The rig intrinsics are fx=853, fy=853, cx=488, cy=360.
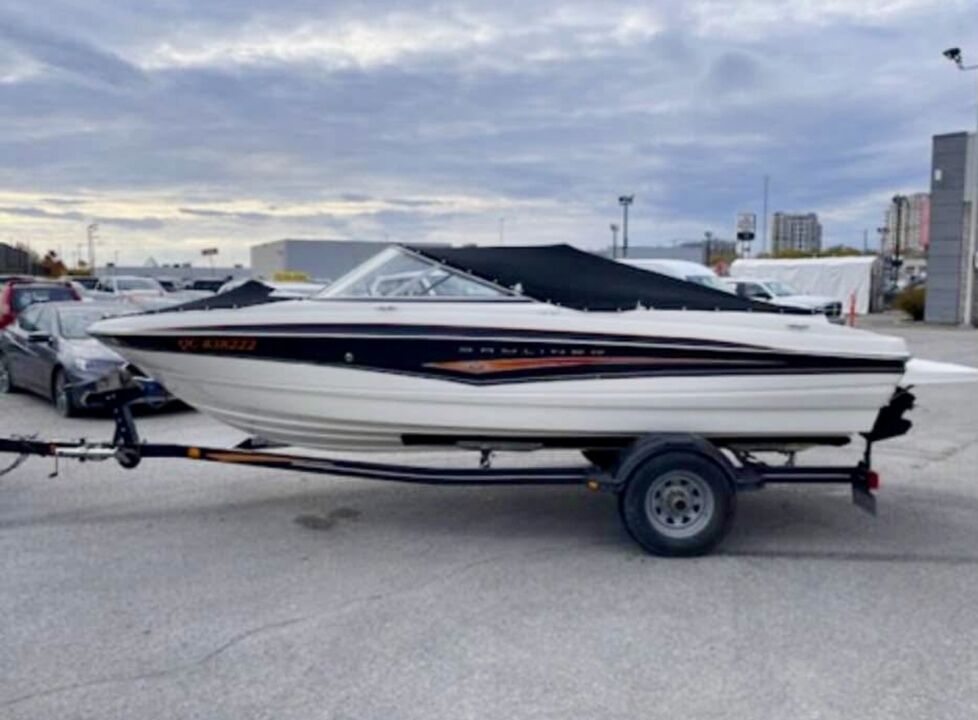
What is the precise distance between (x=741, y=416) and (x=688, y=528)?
76 cm

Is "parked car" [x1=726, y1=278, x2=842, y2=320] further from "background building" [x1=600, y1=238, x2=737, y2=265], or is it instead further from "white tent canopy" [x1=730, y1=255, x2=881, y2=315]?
"background building" [x1=600, y1=238, x2=737, y2=265]

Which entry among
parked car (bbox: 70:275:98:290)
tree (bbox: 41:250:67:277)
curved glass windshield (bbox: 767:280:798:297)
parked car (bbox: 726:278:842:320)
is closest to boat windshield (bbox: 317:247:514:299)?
parked car (bbox: 726:278:842:320)

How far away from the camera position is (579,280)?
5.61 m

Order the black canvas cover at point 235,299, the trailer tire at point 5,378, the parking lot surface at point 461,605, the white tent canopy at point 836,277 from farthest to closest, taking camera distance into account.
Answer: the white tent canopy at point 836,277
the trailer tire at point 5,378
the black canvas cover at point 235,299
the parking lot surface at point 461,605

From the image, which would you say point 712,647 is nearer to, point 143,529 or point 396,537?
Result: point 396,537

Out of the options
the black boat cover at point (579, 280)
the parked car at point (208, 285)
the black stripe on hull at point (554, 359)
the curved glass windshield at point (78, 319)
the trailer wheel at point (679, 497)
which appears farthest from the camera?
the parked car at point (208, 285)

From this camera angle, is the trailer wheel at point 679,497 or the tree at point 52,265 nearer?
the trailer wheel at point 679,497

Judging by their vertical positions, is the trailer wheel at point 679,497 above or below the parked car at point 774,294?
below

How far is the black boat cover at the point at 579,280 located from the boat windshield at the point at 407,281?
0.07m

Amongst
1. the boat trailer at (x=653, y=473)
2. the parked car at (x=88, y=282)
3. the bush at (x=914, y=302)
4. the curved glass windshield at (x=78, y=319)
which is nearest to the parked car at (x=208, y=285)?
the parked car at (x=88, y=282)

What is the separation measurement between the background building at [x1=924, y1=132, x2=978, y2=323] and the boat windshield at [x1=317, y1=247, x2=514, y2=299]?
94.3 feet

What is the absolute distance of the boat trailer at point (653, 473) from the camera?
16.2 feet

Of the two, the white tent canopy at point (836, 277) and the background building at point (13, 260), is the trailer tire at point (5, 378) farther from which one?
the background building at point (13, 260)

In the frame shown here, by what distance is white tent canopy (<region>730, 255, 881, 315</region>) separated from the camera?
36.7m
